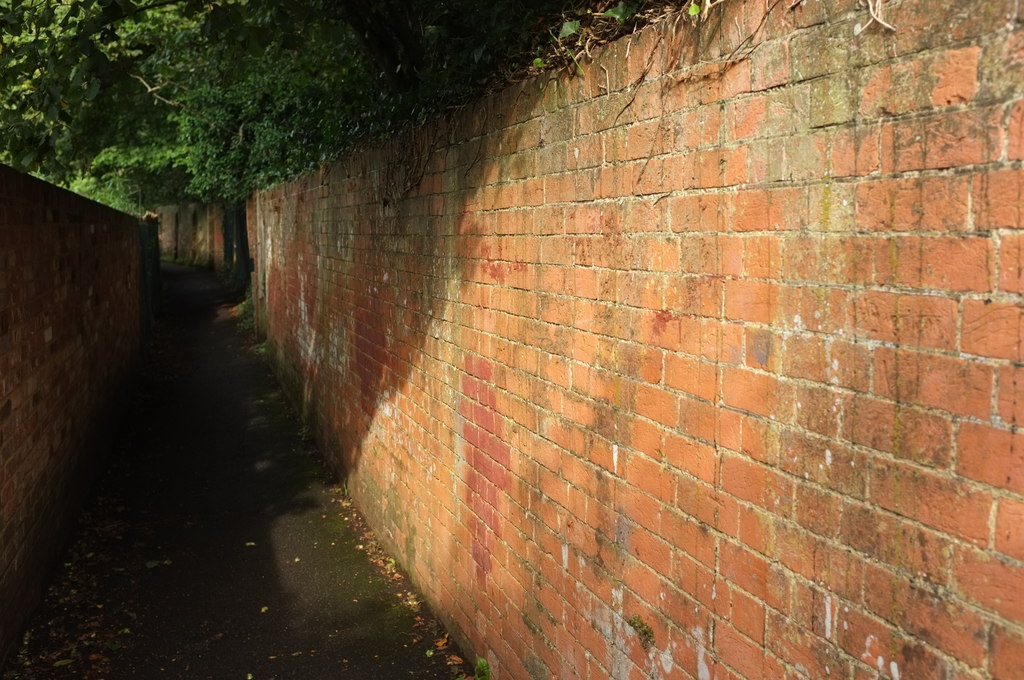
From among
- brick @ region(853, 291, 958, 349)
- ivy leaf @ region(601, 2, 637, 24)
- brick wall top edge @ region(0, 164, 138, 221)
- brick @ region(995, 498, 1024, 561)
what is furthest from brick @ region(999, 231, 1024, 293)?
brick wall top edge @ region(0, 164, 138, 221)

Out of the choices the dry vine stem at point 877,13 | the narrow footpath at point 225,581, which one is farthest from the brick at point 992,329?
the narrow footpath at point 225,581

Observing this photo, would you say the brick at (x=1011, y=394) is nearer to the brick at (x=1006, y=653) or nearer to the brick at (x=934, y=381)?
the brick at (x=934, y=381)

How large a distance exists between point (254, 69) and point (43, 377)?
28.5 feet

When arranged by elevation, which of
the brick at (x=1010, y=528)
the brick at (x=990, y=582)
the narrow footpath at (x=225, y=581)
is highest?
the brick at (x=1010, y=528)

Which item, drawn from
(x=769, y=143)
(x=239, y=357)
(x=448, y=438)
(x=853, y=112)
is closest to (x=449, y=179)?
(x=448, y=438)

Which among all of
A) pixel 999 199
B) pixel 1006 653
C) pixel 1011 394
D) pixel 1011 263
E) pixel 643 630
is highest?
pixel 999 199

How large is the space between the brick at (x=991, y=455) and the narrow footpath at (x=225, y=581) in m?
3.24

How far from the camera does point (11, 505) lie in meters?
4.57

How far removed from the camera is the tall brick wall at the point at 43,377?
4652 mm

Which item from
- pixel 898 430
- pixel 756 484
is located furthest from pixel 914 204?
pixel 756 484

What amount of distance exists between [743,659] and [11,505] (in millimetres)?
3901

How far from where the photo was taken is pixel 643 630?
109 inches

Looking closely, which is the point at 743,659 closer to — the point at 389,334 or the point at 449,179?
the point at 449,179

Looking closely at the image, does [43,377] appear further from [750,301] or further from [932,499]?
[932,499]
